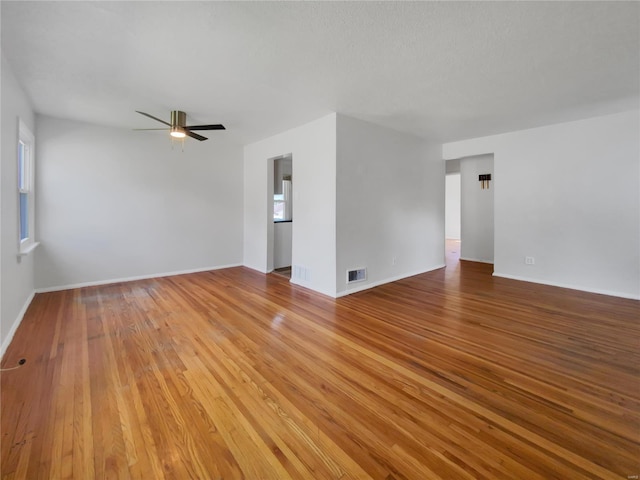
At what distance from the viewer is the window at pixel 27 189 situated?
355 cm

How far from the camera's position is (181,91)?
3.15 meters

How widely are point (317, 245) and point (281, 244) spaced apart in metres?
1.90

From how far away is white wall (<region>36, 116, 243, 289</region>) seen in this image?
4.15 m

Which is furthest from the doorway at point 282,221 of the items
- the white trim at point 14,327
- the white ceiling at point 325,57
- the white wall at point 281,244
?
the white trim at point 14,327

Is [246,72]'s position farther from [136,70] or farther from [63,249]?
[63,249]

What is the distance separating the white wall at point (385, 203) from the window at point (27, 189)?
4.09m

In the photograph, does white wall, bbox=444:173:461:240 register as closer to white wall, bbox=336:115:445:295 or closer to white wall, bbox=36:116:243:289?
white wall, bbox=336:115:445:295

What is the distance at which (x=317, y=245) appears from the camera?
166 inches

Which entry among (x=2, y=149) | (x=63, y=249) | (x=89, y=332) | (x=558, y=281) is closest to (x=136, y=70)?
(x=2, y=149)

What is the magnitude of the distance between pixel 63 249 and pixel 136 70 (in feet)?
10.5

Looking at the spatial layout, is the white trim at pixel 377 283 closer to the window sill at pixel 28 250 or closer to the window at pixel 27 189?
the window sill at pixel 28 250

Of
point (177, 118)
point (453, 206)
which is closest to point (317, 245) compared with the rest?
point (177, 118)

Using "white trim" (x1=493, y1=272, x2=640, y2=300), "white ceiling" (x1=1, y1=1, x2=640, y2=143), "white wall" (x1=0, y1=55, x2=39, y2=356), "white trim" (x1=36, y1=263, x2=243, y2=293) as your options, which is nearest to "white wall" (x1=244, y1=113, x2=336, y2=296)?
"white ceiling" (x1=1, y1=1, x2=640, y2=143)

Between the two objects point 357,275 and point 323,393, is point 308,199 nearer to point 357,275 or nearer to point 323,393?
point 357,275
